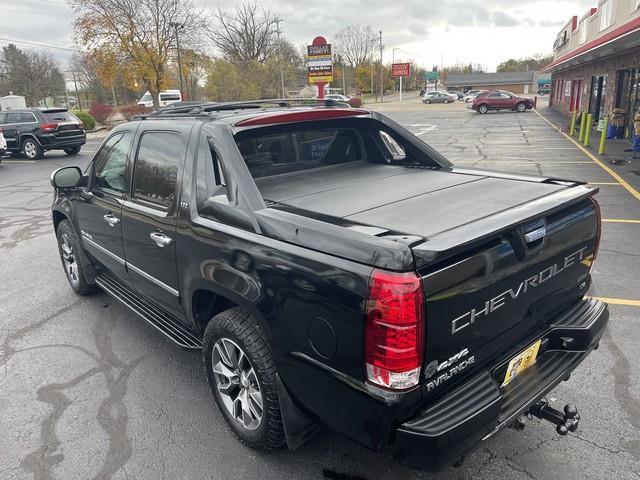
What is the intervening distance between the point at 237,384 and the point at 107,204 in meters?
1.90

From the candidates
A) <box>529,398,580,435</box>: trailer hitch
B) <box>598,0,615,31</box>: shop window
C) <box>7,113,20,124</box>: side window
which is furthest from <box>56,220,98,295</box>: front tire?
<box>598,0,615,31</box>: shop window

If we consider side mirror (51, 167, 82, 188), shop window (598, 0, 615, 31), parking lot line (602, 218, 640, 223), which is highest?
shop window (598, 0, 615, 31)

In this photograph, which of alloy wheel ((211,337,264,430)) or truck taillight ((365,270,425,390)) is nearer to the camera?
truck taillight ((365,270,425,390))

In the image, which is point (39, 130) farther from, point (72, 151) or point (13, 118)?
point (72, 151)

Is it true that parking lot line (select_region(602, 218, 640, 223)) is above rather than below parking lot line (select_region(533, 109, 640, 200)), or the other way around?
below

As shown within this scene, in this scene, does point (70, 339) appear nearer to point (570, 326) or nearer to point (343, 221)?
point (343, 221)

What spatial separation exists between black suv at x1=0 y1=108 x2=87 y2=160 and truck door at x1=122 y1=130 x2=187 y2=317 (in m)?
15.6

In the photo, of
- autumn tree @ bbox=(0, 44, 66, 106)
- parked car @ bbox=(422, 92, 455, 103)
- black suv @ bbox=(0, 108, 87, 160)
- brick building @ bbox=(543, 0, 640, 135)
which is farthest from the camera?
parked car @ bbox=(422, 92, 455, 103)

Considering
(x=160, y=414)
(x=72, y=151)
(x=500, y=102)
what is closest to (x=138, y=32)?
(x=72, y=151)

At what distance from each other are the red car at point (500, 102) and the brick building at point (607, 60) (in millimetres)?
6355

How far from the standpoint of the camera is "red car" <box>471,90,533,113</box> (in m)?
35.9

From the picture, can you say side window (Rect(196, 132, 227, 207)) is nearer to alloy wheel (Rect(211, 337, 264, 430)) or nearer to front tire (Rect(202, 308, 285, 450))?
front tire (Rect(202, 308, 285, 450))

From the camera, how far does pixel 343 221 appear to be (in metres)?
2.21

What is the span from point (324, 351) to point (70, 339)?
3.04 meters
